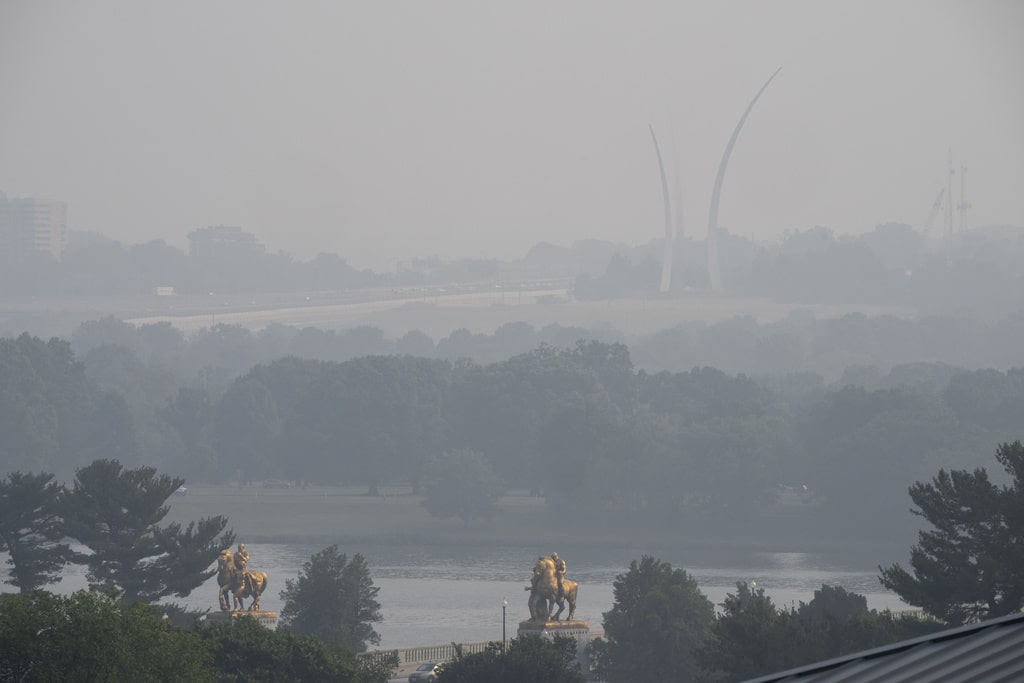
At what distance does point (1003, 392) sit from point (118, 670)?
7414cm

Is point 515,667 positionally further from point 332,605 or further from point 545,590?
point 332,605

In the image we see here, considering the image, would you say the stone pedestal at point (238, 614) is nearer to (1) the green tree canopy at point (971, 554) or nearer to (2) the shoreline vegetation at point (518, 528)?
(1) the green tree canopy at point (971, 554)

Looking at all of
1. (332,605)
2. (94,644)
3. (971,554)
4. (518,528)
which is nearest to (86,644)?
(94,644)

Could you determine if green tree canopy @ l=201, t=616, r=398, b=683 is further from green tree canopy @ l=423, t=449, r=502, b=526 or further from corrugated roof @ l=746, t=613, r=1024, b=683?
green tree canopy @ l=423, t=449, r=502, b=526

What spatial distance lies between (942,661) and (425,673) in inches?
934

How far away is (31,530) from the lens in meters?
48.8

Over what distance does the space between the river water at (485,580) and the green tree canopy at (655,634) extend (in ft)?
29.3

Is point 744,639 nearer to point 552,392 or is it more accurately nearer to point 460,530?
point 460,530

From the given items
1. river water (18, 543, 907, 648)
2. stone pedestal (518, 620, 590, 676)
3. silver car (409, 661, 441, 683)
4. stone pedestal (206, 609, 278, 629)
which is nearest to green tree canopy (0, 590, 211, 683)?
silver car (409, 661, 441, 683)

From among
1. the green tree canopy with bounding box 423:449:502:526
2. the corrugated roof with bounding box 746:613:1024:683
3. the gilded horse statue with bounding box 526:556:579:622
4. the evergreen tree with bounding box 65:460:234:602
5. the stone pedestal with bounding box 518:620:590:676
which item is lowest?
the corrugated roof with bounding box 746:613:1024:683

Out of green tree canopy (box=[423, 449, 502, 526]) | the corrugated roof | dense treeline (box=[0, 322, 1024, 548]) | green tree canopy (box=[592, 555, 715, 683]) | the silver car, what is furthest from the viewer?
dense treeline (box=[0, 322, 1024, 548])

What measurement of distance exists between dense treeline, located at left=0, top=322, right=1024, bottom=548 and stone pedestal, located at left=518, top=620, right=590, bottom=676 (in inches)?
1569

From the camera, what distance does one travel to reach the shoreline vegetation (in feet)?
258

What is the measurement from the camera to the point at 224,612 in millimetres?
40938
